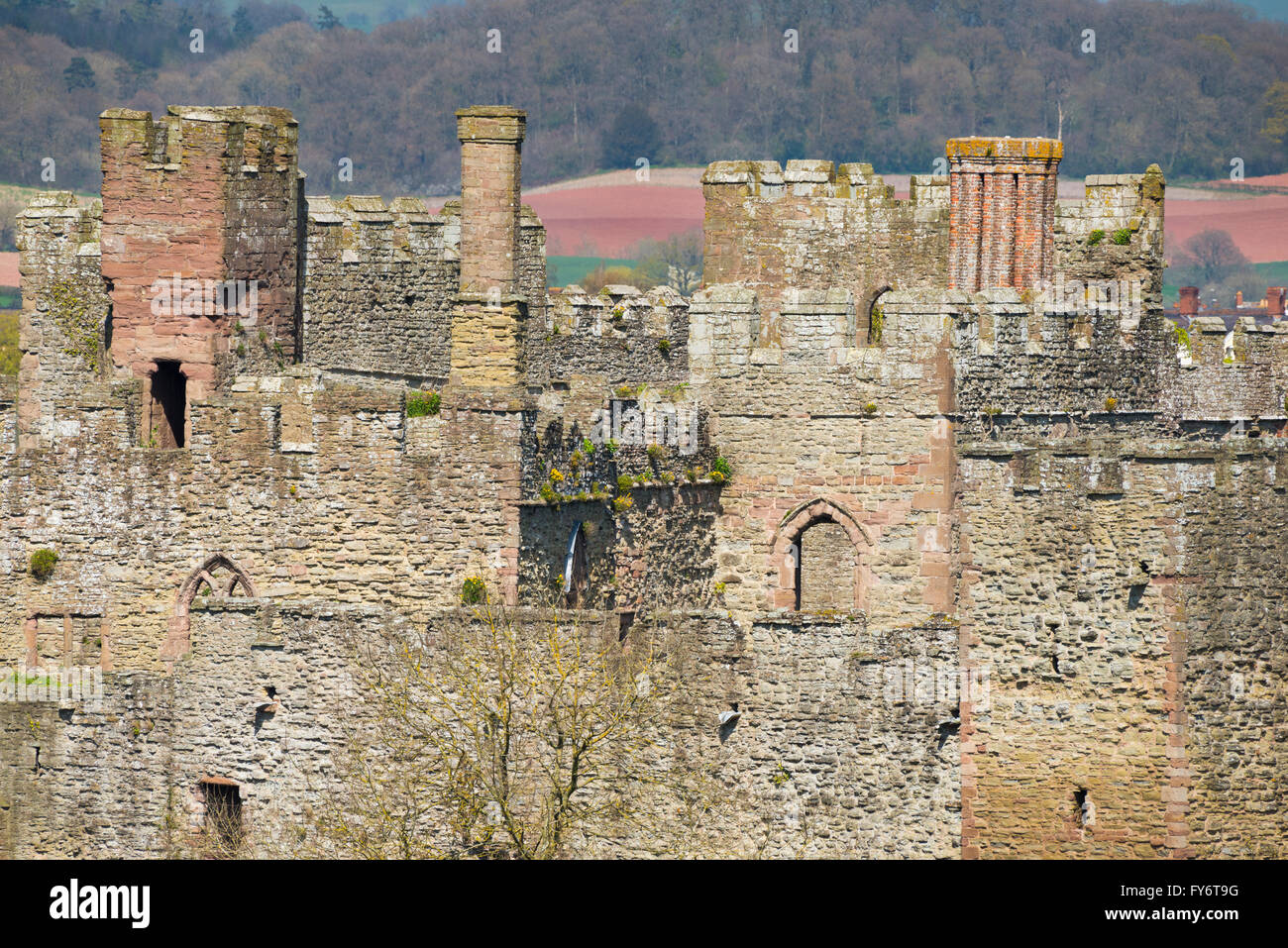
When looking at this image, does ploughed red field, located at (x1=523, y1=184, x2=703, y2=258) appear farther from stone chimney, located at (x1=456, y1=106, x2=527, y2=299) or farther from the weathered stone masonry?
stone chimney, located at (x1=456, y1=106, x2=527, y2=299)

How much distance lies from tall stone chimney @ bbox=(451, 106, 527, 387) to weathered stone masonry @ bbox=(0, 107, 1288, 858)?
56 mm

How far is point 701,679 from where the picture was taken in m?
37.1

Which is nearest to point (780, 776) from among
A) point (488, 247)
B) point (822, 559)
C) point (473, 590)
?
point (473, 590)

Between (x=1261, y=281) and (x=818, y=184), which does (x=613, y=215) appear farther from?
(x=818, y=184)

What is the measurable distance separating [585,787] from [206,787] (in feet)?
17.0

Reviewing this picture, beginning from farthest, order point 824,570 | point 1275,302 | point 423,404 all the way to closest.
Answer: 1. point 1275,302
2. point 824,570
3. point 423,404

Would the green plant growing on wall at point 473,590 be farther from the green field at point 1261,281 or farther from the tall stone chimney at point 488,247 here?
the green field at point 1261,281

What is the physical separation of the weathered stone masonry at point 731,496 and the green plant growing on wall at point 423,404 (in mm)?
177

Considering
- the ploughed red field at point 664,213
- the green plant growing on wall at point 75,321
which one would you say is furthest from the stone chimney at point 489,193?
the ploughed red field at point 664,213

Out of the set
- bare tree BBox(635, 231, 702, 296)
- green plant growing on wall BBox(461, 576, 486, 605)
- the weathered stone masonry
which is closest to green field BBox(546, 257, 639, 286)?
bare tree BBox(635, 231, 702, 296)

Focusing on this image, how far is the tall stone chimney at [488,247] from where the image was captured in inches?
1684

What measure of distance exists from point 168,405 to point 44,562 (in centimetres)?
290

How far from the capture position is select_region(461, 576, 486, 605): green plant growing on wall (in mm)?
41750

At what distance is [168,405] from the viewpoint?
46.3 m
